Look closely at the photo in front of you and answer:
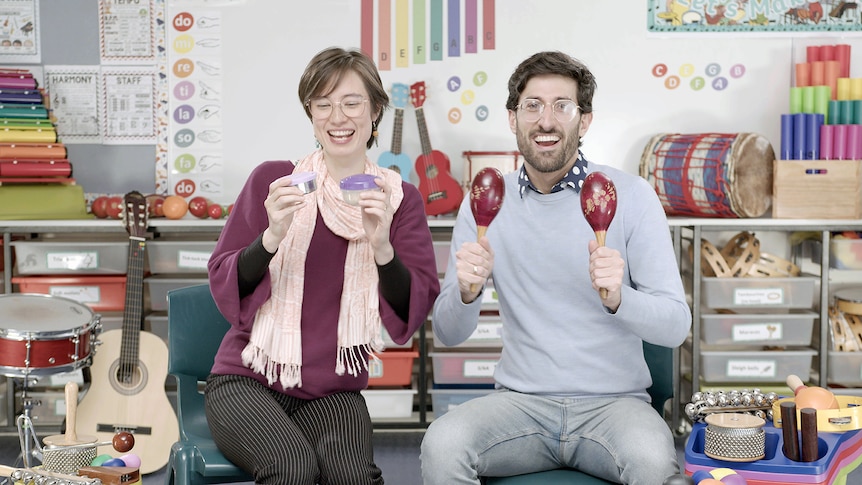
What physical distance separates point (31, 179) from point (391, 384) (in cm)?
181

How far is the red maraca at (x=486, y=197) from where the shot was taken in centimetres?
203

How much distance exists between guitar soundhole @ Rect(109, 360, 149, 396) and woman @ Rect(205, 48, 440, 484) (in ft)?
4.81

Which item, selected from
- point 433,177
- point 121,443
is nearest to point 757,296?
point 433,177

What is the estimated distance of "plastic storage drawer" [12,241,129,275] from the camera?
12.6 ft

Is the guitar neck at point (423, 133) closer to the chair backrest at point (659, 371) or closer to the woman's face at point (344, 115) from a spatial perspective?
the woman's face at point (344, 115)

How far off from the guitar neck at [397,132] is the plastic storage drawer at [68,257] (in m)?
1.26

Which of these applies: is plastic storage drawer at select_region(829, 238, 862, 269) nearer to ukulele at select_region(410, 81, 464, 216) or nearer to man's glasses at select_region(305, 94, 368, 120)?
ukulele at select_region(410, 81, 464, 216)

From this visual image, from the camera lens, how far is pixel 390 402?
3945 millimetres

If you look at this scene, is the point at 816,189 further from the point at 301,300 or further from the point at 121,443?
the point at 121,443

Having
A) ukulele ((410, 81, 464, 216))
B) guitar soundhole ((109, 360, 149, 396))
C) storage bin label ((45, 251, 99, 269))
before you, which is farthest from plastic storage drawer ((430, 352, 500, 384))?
storage bin label ((45, 251, 99, 269))

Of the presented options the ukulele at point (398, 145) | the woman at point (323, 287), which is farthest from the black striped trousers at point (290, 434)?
the ukulele at point (398, 145)

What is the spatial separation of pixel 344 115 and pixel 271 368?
0.65 m

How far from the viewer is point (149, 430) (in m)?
3.54

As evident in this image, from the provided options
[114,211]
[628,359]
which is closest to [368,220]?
[628,359]
